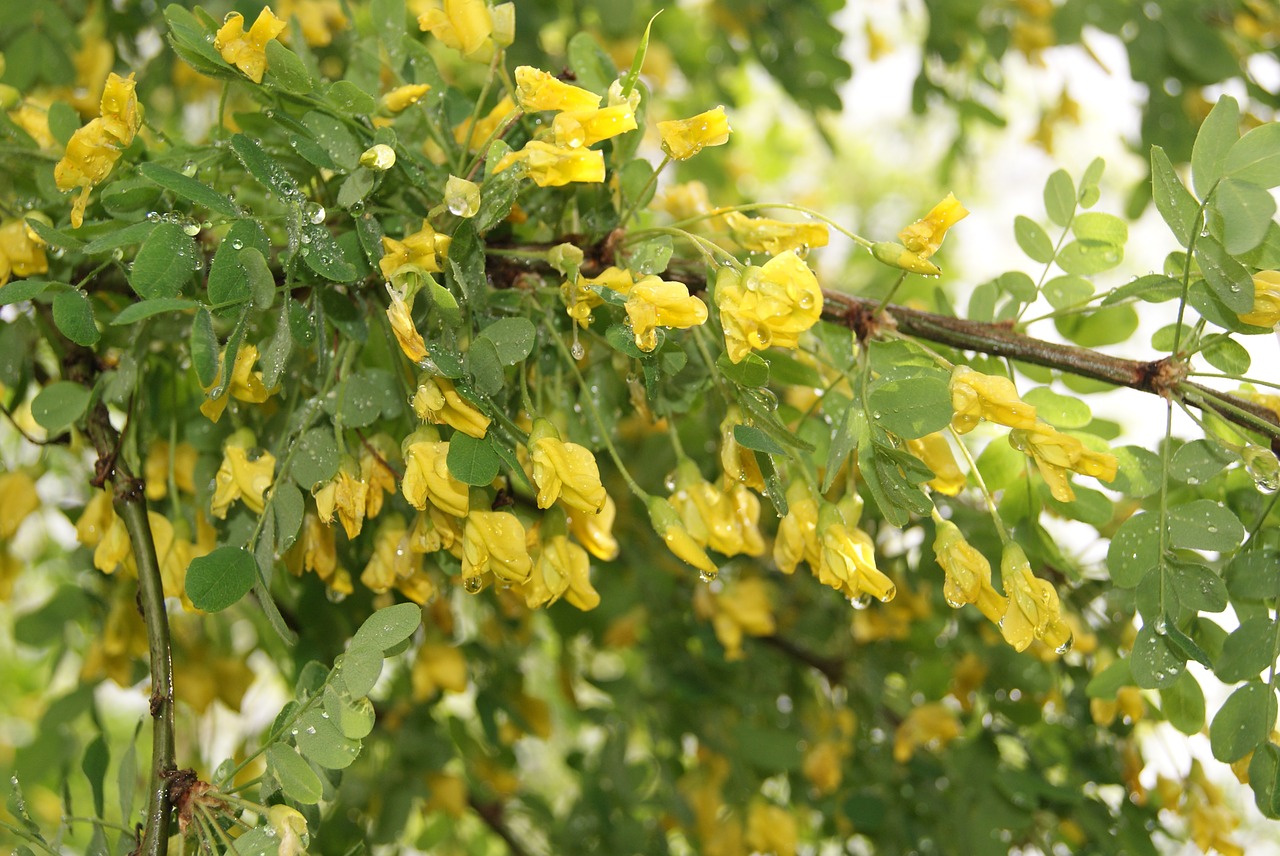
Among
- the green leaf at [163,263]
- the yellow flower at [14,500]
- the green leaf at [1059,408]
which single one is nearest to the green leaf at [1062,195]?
the green leaf at [1059,408]

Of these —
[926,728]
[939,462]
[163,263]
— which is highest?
[163,263]

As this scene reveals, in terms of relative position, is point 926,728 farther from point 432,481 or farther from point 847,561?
point 432,481

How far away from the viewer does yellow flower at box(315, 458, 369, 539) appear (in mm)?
631

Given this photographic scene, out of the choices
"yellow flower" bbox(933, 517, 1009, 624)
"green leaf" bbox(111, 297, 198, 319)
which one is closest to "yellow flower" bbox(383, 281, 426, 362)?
"green leaf" bbox(111, 297, 198, 319)

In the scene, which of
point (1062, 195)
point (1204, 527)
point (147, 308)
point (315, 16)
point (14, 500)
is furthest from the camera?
point (315, 16)

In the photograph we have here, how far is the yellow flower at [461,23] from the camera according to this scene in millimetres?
671

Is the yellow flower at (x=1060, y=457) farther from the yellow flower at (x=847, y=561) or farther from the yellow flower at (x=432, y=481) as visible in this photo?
the yellow flower at (x=432, y=481)

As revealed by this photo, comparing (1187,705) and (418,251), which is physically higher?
(418,251)

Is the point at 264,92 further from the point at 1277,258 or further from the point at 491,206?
the point at 1277,258

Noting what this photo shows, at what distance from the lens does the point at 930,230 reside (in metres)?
0.60

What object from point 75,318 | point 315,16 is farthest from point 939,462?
point 315,16

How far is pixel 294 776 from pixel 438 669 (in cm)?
43

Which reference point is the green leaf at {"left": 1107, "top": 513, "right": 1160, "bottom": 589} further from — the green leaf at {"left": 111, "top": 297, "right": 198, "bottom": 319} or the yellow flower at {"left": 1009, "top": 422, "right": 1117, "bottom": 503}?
the green leaf at {"left": 111, "top": 297, "right": 198, "bottom": 319}

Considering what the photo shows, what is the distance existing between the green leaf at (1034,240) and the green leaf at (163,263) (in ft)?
1.81
